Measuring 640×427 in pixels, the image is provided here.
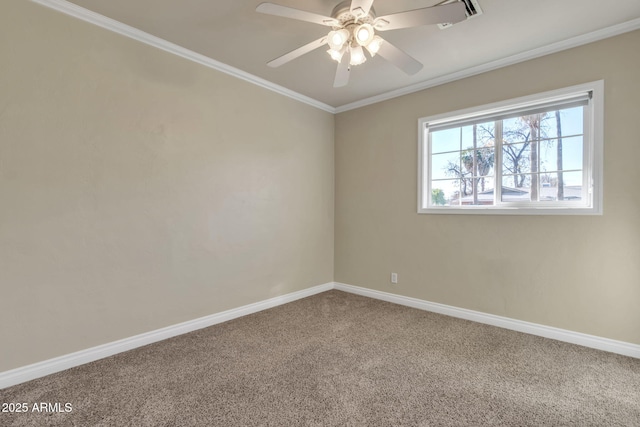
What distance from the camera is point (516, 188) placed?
9.27 feet

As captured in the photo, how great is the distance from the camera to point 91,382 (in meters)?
1.93

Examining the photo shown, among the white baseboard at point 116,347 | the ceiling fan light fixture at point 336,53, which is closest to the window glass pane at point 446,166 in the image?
the ceiling fan light fixture at point 336,53

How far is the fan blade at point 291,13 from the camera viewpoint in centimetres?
154

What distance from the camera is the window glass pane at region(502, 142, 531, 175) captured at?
2.77 meters

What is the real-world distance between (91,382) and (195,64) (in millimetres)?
2615

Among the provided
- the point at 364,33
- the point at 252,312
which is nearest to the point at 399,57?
the point at 364,33

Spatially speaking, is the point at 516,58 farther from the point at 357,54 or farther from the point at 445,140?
the point at 357,54

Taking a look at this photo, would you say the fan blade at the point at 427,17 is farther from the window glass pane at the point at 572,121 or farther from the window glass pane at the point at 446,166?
the window glass pane at the point at 446,166

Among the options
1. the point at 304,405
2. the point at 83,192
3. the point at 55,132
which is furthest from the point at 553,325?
the point at 55,132

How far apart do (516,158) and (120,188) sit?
3.48 meters

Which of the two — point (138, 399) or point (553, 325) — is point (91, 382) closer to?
point (138, 399)

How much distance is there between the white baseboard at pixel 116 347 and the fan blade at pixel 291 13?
2529 millimetres

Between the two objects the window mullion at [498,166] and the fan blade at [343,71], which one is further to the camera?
the window mullion at [498,166]

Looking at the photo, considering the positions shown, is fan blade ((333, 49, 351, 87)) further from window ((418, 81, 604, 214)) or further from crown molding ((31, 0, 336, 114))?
window ((418, 81, 604, 214))
